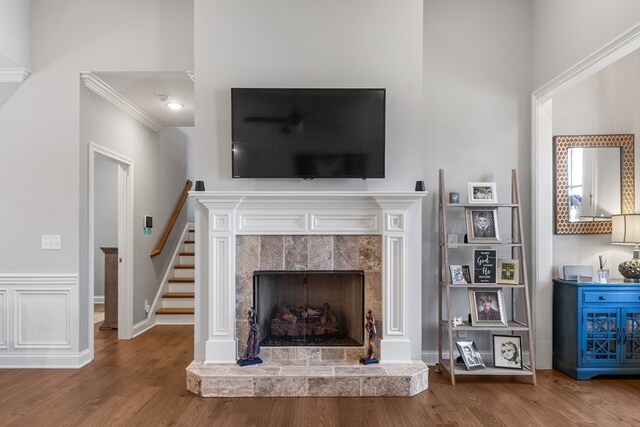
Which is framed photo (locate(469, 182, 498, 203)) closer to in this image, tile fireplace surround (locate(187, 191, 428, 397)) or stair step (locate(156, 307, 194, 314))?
tile fireplace surround (locate(187, 191, 428, 397))

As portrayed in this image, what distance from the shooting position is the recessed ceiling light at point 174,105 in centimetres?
440

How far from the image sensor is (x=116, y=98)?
4129mm

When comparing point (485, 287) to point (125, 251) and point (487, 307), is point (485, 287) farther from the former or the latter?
point (125, 251)

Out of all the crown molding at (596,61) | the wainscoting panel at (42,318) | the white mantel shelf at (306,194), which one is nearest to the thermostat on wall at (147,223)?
the wainscoting panel at (42,318)

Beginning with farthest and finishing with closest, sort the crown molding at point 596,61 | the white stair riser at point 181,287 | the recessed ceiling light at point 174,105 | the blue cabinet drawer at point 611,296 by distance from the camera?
the white stair riser at point 181,287 → the recessed ceiling light at point 174,105 → the blue cabinet drawer at point 611,296 → the crown molding at point 596,61

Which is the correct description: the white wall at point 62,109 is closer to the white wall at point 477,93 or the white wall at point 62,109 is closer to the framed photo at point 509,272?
the white wall at point 477,93

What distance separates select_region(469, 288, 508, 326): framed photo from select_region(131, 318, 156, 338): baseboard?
3652 mm

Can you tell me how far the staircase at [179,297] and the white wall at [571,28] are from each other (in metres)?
4.65

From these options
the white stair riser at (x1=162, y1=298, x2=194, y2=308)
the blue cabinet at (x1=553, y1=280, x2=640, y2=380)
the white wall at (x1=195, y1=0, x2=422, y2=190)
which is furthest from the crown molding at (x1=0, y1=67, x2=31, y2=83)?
the blue cabinet at (x1=553, y1=280, x2=640, y2=380)

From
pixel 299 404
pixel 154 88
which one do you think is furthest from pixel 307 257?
pixel 154 88

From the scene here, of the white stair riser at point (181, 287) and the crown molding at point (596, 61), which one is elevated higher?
the crown molding at point (596, 61)

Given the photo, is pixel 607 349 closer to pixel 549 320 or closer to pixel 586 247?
pixel 549 320

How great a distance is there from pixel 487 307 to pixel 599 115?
2015 mm

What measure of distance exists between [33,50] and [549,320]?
16.9 feet
